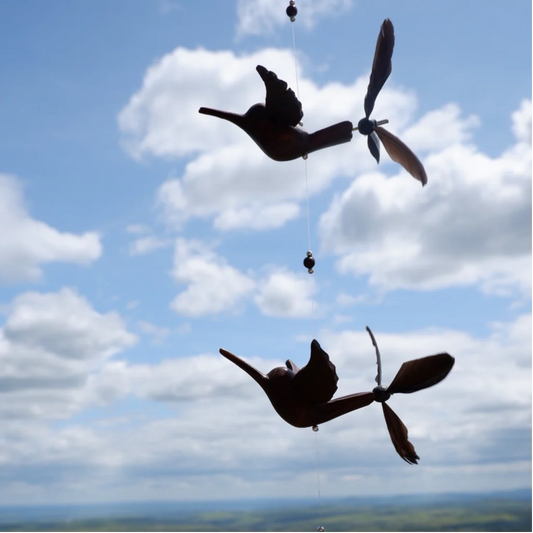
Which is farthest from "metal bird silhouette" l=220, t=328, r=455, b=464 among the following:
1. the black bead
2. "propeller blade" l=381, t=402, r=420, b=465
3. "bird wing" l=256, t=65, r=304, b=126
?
the black bead

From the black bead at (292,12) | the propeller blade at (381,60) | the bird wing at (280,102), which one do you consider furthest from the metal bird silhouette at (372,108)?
the black bead at (292,12)

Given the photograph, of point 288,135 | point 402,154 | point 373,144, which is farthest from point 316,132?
point 402,154

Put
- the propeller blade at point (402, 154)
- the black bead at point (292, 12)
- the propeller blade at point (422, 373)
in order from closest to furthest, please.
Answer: the propeller blade at point (422, 373)
the propeller blade at point (402, 154)
the black bead at point (292, 12)

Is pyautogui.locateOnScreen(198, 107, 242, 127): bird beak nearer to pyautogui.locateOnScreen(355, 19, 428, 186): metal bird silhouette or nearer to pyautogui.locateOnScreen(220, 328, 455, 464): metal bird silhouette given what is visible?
pyautogui.locateOnScreen(355, 19, 428, 186): metal bird silhouette

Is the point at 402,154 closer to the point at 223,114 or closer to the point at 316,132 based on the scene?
the point at 316,132

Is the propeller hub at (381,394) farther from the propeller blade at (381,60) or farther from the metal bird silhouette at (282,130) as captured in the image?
the propeller blade at (381,60)

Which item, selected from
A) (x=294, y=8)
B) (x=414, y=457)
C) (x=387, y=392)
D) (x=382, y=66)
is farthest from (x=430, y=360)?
(x=294, y=8)
